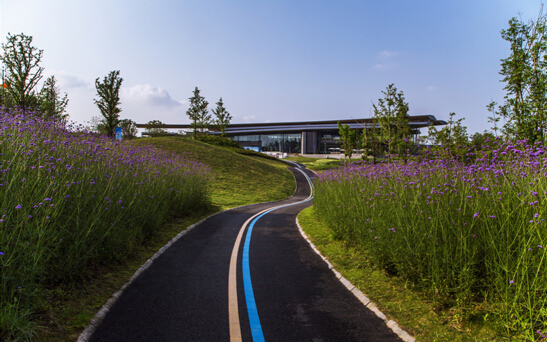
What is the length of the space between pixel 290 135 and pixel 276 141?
4637mm

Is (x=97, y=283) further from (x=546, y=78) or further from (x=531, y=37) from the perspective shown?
(x=531, y=37)

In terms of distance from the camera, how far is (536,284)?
369cm

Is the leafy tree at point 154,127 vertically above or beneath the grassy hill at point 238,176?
above

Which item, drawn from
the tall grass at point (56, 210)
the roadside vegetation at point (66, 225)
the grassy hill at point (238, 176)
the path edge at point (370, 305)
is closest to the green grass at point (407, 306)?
the path edge at point (370, 305)

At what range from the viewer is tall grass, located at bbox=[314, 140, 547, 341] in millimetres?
3848

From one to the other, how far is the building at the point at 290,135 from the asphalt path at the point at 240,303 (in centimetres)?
8134

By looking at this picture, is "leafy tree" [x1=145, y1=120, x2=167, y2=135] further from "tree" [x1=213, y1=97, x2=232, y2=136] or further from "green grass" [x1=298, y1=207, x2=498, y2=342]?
"green grass" [x1=298, y1=207, x2=498, y2=342]

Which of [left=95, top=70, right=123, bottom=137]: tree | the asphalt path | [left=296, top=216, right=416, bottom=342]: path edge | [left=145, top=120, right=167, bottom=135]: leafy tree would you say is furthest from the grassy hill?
[left=145, top=120, right=167, bottom=135]: leafy tree

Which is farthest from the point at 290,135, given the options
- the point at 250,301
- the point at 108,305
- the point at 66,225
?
the point at 108,305

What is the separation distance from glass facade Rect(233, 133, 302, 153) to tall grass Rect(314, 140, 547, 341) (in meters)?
89.0

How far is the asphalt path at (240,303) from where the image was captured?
427 cm

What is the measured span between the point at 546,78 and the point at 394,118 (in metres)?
25.6

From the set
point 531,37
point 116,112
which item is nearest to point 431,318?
point 531,37

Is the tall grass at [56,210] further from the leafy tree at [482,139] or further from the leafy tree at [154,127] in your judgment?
the leafy tree at [154,127]
